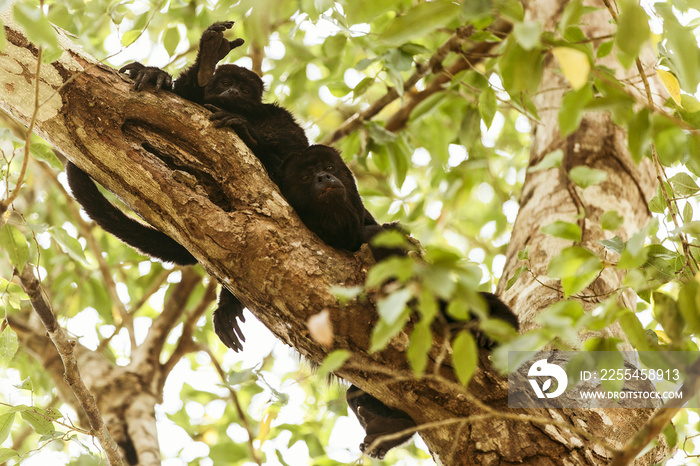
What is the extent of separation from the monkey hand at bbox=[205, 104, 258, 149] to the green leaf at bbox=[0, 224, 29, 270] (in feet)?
2.75

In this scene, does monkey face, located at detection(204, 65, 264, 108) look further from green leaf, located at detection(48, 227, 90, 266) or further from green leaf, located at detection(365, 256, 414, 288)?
green leaf, located at detection(365, 256, 414, 288)

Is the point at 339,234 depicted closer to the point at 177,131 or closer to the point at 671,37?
the point at 177,131

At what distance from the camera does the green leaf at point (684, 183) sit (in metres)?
1.93

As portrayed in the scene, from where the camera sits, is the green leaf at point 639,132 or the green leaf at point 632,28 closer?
the green leaf at point 632,28

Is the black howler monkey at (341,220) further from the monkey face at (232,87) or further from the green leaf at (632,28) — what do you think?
the green leaf at (632,28)

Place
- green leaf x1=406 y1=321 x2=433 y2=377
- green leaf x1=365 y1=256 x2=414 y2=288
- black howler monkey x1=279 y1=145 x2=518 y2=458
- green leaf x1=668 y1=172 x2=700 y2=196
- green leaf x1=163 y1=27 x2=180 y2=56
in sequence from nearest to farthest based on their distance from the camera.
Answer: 1. green leaf x1=365 y1=256 x2=414 y2=288
2. green leaf x1=406 y1=321 x2=433 y2=377
3. green leaf x1=668 y1=172 x2=700 y2=196
4. black howler monkey x1=279 y1=145 x2=518 y2=458
5. green leaf x1=163 y1=27 x2=180 y2=56

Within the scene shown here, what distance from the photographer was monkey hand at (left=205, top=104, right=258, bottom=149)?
2.26 m

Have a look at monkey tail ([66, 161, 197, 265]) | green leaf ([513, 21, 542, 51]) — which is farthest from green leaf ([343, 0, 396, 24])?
monkey tail ([66, 161, 197, 265])

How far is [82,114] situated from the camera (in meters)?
2.11

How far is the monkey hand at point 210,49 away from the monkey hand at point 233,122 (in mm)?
378

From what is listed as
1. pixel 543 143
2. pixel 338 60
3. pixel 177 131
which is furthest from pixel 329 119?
pixel 177 131

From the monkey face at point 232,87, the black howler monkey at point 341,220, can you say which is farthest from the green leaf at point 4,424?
the monkey face at point 232,87

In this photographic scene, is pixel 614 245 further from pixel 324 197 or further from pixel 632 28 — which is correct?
pixel 324 197

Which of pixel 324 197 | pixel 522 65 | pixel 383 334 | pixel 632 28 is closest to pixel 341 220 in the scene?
pixel 324 197
